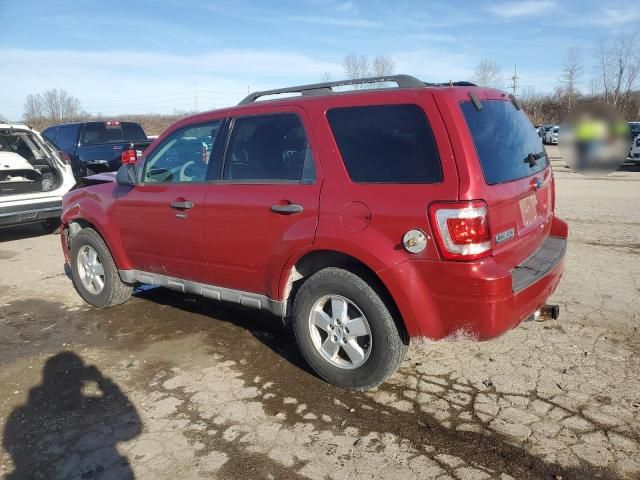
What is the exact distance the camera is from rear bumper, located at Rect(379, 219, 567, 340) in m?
2.83

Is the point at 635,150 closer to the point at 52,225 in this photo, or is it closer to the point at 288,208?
the point at 52,225

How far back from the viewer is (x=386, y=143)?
311cm

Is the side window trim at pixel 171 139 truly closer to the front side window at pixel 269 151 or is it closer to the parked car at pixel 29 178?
the front side window at pixel 269 151

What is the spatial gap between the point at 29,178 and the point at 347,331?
25.0ft

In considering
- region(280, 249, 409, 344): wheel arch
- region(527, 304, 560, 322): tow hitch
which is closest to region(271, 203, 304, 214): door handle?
region(280, 249, 409, 344): wheel arch

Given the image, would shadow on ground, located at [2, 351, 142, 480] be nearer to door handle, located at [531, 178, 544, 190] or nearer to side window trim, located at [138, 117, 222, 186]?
side window trim, located at [138, 117, 222, 186]

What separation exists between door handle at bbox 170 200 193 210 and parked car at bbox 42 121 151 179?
7.74 meters

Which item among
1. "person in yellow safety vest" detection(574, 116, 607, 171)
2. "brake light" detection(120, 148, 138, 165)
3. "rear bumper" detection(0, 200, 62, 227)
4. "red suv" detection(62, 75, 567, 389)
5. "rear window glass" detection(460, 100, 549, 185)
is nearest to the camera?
"red suv" detection(62, 75, 567, 389)

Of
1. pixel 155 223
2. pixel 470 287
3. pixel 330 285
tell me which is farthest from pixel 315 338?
pixel 155 223

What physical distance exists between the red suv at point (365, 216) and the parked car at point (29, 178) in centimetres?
455

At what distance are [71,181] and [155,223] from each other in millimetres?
5153

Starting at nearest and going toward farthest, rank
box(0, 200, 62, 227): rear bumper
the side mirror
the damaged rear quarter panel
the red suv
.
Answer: the red suv, the side mirror, the damaged rear quarter panel, box(0, 200, 62, 227): rear bumper

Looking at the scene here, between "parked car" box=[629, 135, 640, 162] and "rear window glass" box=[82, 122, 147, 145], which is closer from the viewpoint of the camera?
"rear window glass" box=[82, 122, 147, 145]

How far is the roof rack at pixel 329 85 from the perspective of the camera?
3.30 m
